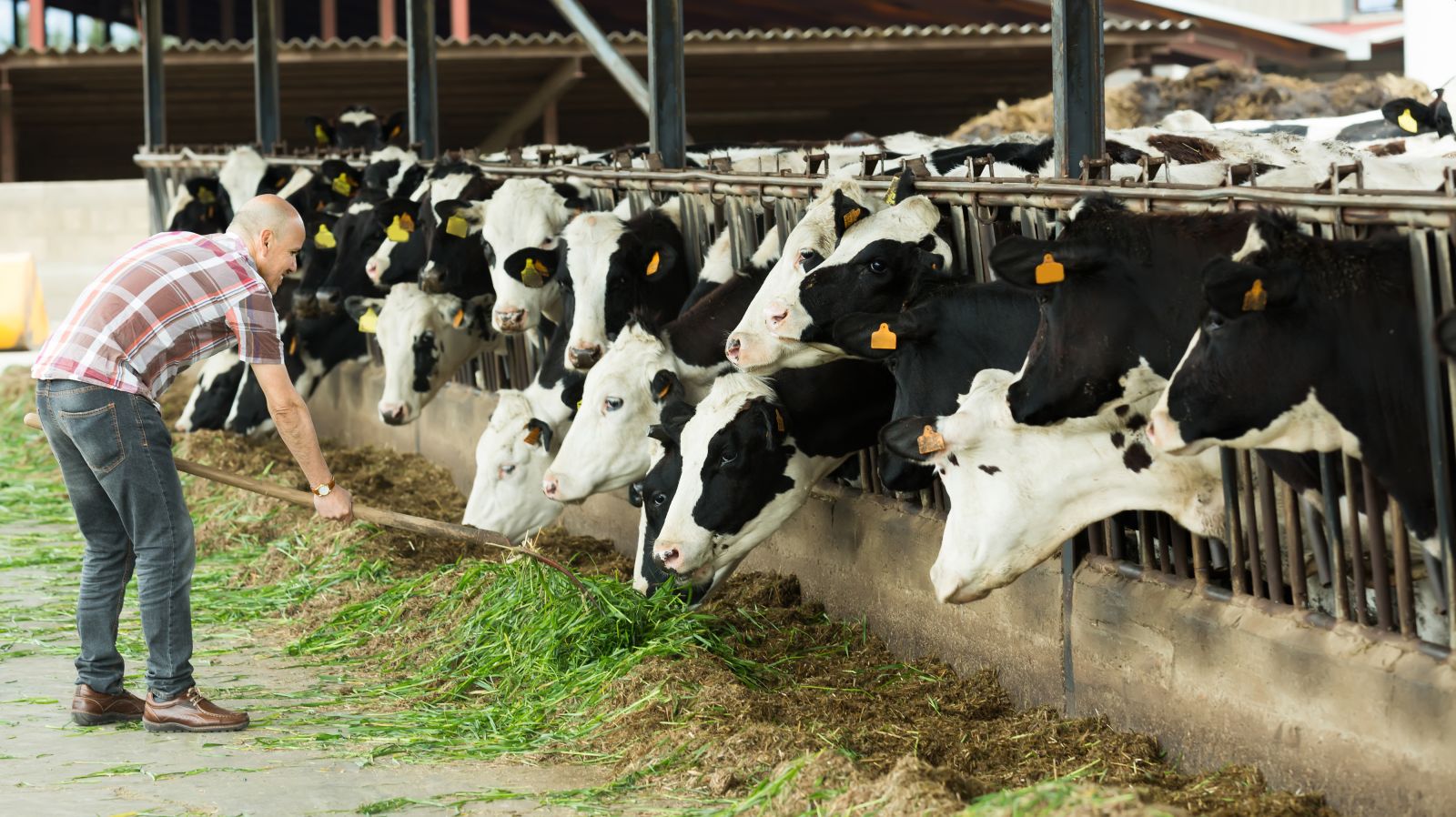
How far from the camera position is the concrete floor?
14.0 ft

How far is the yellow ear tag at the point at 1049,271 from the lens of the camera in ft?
13.2

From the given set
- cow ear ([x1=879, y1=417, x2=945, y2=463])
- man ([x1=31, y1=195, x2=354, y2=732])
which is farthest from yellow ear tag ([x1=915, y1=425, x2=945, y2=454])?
man ([x1=31, y1=195, x2=354, y2=732])

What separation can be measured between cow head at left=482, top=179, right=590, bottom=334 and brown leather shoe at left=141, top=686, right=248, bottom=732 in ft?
8.62

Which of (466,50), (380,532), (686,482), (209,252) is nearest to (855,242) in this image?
(686,482)

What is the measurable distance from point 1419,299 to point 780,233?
2.75 meters

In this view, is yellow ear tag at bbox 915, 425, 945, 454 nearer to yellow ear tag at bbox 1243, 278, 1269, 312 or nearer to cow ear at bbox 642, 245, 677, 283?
yellow ear tag at bbox 1243, 278, 1269, 312

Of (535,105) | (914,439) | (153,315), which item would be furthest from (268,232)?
(535,105)

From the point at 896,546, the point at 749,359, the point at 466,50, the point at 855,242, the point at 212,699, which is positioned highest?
the point at 466,50

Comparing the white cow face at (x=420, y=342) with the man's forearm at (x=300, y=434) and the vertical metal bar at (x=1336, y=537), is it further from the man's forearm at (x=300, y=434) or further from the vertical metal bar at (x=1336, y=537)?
→ the vertical metal bar at (x=1336, y=537)

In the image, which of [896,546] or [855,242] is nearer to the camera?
[855,242]

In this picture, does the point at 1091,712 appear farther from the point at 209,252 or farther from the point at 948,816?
the point at 209,252

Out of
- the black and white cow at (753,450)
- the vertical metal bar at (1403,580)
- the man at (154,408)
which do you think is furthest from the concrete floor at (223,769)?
the vertical metal bar at (1403,580)

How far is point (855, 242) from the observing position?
5.12m

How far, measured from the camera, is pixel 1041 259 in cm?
401
